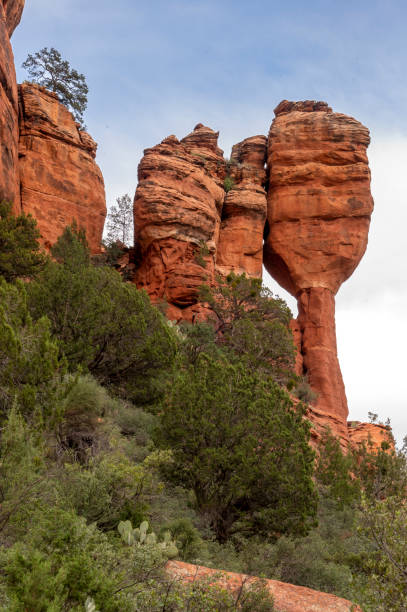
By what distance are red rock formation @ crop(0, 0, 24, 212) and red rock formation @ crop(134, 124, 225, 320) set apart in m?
8.03

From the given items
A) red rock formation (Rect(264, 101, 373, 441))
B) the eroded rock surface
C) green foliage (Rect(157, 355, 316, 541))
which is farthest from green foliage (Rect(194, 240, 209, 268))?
green foliage (Rect(157, 355, 316, 541))

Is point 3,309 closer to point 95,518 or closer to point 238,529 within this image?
point 95,518

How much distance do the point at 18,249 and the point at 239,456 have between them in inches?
468

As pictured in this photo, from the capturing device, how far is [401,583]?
5859 mm

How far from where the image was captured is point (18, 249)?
18.8 meters

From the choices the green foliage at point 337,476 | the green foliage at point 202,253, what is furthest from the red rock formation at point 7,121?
the green foliage at point 337,476

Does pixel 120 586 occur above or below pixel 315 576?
above

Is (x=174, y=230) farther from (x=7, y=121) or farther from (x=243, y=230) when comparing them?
(x=7, y=121)

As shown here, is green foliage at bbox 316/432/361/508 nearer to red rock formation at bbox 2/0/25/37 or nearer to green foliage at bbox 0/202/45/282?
green foliage at bbox 0/202/45/282

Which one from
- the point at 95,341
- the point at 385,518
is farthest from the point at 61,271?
the point at 385,518

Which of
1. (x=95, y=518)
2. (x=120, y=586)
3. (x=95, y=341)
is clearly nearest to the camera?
(x=120, y=586)

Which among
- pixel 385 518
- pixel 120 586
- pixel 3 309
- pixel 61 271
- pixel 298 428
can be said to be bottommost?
pixel 120 586

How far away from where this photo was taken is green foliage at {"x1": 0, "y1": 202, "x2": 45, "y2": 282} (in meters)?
18.5

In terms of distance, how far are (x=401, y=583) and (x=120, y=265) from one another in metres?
26.7
